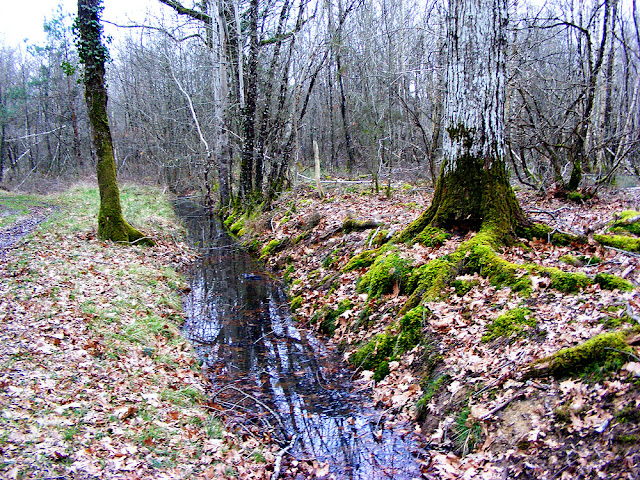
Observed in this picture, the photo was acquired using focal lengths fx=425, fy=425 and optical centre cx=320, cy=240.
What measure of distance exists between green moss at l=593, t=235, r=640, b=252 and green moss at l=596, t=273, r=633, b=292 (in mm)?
1260

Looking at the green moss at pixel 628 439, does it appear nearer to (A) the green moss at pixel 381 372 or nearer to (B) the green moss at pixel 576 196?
(A) the green moss at pixel 381 372

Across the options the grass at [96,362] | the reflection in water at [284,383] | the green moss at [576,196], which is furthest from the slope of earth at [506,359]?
the grass at [96,362]

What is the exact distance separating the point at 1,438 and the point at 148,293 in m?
5.50

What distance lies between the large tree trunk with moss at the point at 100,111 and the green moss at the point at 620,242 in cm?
1119

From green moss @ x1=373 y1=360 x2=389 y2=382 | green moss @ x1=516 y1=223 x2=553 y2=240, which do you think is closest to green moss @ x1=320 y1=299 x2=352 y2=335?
green moss @ x1=373 y1=360 x2=389 y2=382

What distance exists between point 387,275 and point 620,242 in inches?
135

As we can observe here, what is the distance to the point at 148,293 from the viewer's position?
9.00 metres

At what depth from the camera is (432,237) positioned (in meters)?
7.37

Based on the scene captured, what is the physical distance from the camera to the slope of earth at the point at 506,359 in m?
3.42

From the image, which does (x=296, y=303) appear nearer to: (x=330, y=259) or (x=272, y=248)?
(x=330, y=259)

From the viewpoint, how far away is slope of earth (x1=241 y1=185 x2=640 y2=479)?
3.42 meters

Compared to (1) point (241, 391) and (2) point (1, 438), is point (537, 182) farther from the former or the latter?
(2) point (1, 438)

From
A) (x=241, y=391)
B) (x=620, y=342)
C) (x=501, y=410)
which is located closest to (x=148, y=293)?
(x=241, y=391)

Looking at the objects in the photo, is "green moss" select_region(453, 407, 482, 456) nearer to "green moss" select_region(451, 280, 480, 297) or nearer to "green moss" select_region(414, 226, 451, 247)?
"green moss" select_region(451, 280, 480, 297)
